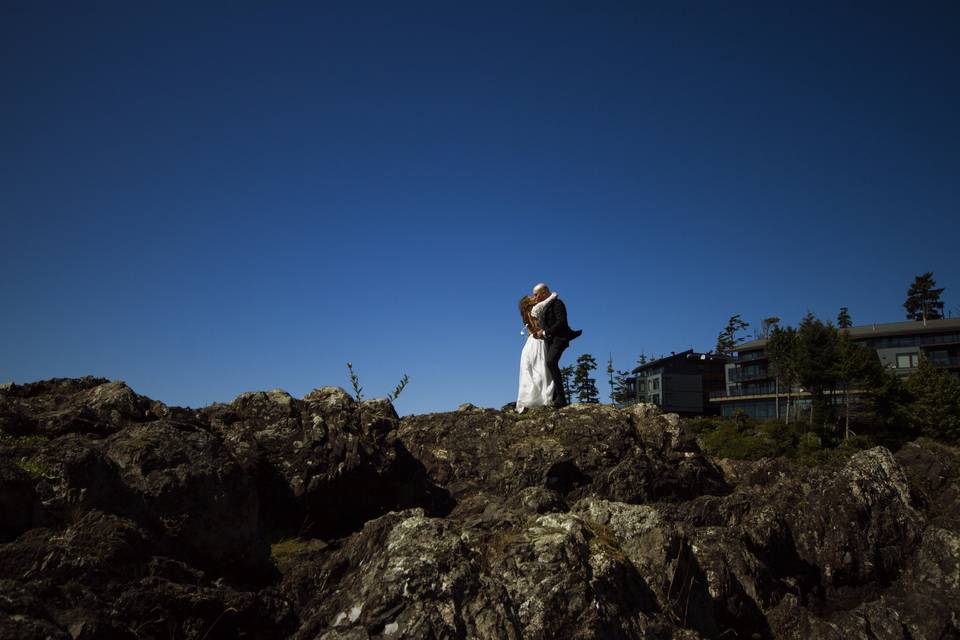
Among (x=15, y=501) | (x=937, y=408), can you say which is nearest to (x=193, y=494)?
(x=15, y=501)

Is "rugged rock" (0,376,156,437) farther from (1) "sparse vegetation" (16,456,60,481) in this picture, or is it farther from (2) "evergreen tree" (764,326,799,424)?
(2) "evergreen tree" (764,326,799,424)

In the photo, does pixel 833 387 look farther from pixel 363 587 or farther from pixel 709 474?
pixel 363 587

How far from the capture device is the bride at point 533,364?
17.5 metres

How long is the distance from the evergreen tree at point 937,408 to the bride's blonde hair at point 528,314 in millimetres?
63732

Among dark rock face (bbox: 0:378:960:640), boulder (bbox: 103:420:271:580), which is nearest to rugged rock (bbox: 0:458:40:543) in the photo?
dark rock face (bbox: 0:378:960:640)

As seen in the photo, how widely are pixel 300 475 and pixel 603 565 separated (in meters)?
5.71

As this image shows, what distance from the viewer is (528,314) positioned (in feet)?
63.6

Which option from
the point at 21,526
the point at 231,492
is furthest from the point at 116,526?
the point at 231,492

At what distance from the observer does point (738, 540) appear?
960 centimetres

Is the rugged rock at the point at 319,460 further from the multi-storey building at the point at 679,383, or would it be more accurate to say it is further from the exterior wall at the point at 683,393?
the exterior wall at the point at 683,393

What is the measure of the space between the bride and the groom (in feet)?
0.39

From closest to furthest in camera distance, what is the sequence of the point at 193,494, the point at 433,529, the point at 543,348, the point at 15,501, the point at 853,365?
the point at 15,501, the point at 433,529, the point at 193,494, the point at 543,348, the point at 853,365

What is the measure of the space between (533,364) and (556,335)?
109 centimetres

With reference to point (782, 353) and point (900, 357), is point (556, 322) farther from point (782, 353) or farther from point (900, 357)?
point (900, 357)
